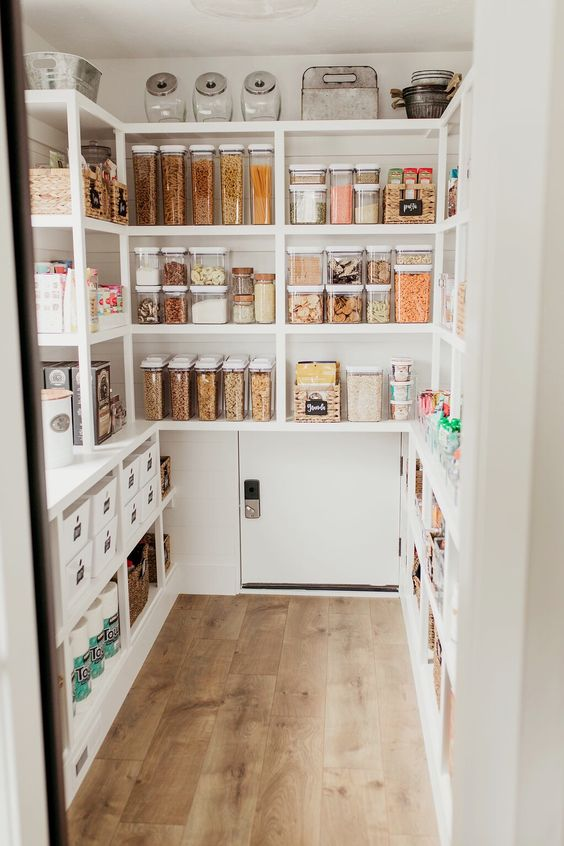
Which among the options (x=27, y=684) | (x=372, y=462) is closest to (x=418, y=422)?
(x=372, y=462)

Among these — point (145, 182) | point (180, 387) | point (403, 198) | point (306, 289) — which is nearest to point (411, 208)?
point (403, 198)

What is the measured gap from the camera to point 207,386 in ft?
11.5

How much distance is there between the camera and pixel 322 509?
389 cm

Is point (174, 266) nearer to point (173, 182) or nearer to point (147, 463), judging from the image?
point (173, 182)

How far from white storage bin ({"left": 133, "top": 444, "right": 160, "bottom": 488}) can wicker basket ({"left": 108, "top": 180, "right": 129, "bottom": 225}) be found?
0.93 meters

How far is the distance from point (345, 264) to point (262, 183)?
0.49 meters

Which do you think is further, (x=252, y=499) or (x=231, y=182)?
(x=252, y=499)

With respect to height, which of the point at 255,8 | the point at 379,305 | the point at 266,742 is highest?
the point at 255,8

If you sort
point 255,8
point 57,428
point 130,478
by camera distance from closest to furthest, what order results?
1. point 255,8
2. point 57,428
3. point 130,478

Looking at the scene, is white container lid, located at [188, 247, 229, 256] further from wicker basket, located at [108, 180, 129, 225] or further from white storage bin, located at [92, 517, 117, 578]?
white storage bin, located at [92, 517, 117, 578]

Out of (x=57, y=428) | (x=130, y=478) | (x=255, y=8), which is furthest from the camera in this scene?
(x=130, y=478)

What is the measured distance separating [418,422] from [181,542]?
1327 millimetres

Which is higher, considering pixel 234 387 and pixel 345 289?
pixel 345 289

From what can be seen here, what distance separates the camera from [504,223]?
1.09 m
